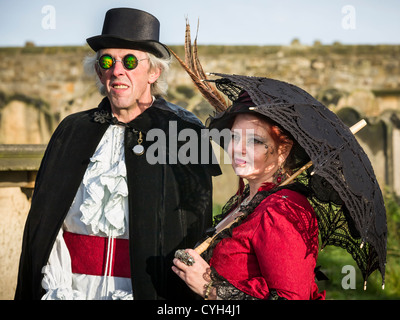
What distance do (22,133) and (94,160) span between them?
10.2m

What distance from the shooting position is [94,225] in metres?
3.39

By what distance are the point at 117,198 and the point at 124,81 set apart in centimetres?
71

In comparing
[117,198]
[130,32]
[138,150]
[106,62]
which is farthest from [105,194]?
[130,32]

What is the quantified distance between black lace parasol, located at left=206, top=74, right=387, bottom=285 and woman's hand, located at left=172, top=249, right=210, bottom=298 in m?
0.62

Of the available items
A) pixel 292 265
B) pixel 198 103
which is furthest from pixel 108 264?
pixel 198 103

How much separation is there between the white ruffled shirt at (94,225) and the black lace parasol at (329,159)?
0.88 m

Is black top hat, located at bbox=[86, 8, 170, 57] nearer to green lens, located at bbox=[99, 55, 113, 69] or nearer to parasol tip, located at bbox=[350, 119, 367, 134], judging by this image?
green lens, located at bbox=[99, 55, 113, 69]

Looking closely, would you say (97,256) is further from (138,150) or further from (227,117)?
(227,117)

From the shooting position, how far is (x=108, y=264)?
343 centimetres

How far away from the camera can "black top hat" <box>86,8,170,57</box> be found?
11.9ft

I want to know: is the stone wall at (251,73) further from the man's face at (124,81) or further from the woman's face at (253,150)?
the woman's face at (253,150)

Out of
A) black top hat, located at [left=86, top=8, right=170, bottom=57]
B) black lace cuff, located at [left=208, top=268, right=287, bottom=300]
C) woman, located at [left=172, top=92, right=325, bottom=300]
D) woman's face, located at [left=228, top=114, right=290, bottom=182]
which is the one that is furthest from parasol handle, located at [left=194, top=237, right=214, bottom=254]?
black top hat, located at [left=86, top=8, right=170, bottom=57]
